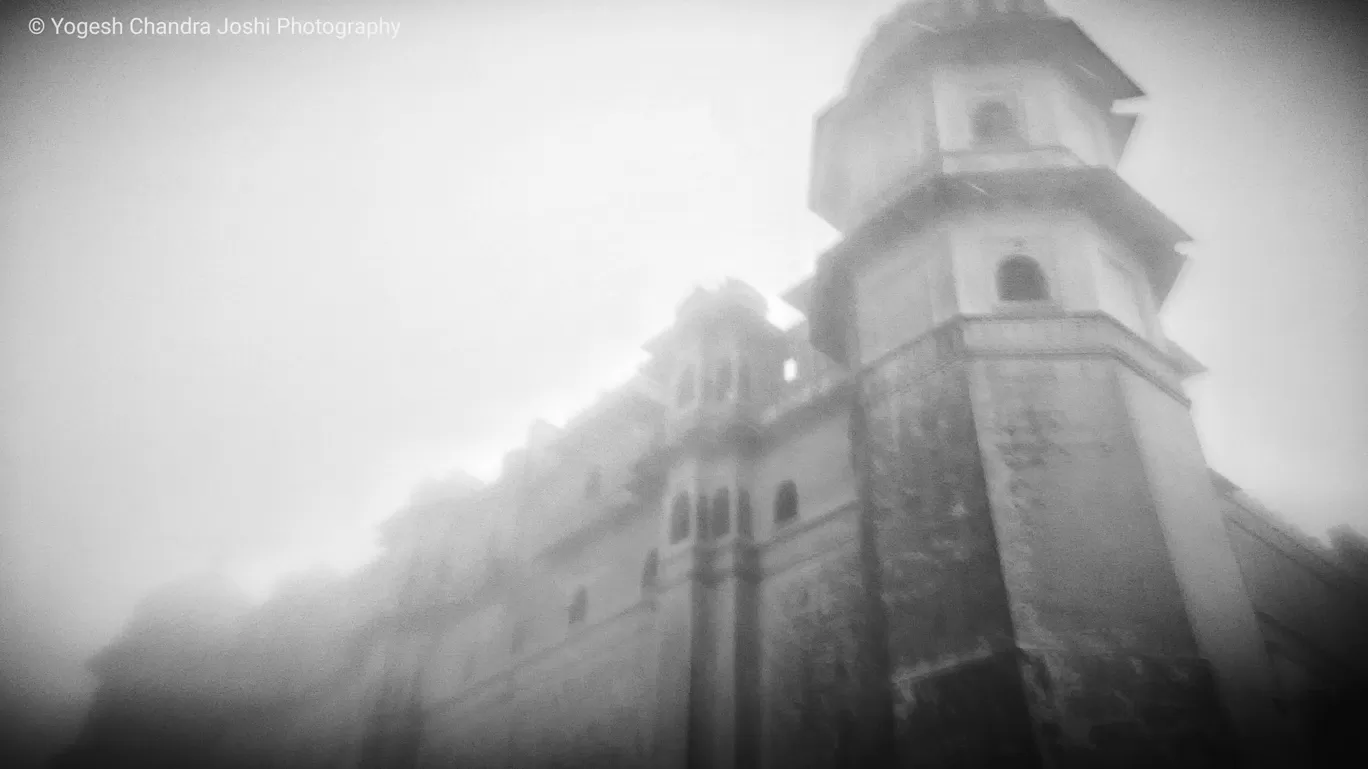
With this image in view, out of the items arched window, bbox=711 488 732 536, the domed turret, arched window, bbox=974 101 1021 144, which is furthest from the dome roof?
arched window, bbox=711 488 732 536

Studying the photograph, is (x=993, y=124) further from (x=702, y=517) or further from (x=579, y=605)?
(x=579, y=605)

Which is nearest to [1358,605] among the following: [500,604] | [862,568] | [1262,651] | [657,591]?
[1262,651]

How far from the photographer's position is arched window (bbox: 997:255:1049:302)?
13359 mm

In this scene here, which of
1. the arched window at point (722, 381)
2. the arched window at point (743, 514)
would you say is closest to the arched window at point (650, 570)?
the arched window at point (743, 514)

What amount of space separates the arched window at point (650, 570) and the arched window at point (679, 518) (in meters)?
0.99

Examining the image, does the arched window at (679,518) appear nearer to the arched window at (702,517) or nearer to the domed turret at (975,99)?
the arched window at (702,517)

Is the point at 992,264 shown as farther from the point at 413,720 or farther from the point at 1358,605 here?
the point at 413,720

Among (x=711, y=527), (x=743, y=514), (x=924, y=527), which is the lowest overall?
(x=924, y=527)

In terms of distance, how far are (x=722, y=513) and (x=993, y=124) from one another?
29.9 ft

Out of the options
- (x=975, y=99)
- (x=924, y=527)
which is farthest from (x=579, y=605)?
(x=975, y=99)

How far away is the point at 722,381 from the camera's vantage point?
19.3 meters

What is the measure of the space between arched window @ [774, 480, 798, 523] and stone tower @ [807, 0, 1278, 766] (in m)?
2.05

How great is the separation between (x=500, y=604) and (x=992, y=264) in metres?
15.5

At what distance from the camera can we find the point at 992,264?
13547mm
